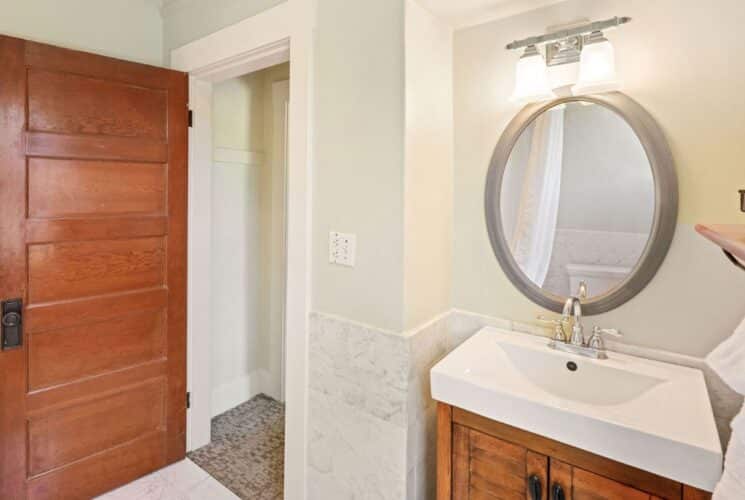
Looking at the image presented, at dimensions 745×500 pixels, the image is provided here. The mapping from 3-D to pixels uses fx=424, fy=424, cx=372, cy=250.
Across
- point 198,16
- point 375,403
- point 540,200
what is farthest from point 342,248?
point 198,16

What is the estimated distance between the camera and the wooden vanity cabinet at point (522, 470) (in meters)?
1.03

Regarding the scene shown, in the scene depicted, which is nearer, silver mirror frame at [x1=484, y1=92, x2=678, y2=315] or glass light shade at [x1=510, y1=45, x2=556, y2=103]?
silver mirror frame at [x1=484, y1=92, x2=678, y2=315]

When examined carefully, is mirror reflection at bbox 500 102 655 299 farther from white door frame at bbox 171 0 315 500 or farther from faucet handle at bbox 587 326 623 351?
white door frame at bbox 171 0 315 500

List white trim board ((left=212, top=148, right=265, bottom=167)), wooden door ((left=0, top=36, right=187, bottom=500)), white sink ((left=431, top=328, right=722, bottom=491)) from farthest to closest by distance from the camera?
white trim board ((left=212, top=148, right=265, bottom=167)), wooden door ((left=0, top=36, right=187, bottom=500)), white sink ((left=431, top=328, right=722, bottom=491))

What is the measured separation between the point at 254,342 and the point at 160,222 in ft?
3.89

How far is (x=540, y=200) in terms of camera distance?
1.55m

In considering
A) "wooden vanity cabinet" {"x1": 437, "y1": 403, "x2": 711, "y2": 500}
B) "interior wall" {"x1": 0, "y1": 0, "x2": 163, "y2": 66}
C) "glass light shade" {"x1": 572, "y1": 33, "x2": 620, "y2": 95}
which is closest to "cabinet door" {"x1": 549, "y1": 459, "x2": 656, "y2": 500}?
"wooden vanity cabinet" {"x1": 437, "y1": 403, "x2": 711, "y2": 500}

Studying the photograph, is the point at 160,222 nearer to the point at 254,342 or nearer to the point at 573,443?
the point at 254,342

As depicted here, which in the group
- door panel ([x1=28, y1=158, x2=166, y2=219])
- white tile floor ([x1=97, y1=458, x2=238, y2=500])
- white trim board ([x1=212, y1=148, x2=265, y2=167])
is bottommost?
white tile floor ([x1=97, y1=458, x2=238, y2=500])

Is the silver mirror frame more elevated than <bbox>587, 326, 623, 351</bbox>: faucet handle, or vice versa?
the silver mirror frame

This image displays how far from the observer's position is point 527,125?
154cm

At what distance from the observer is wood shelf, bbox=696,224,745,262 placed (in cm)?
73

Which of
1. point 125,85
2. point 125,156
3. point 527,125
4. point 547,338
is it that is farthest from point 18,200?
point 547,338

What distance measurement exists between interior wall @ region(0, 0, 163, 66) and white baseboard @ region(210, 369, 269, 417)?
200 centimetres
